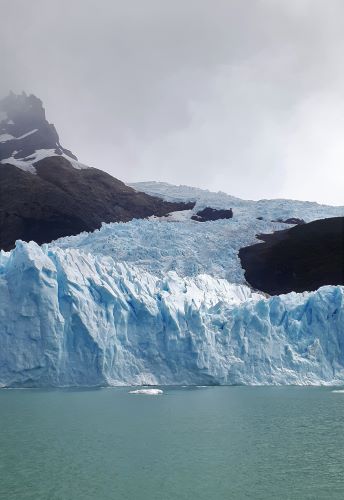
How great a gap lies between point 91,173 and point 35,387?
57.6 meters

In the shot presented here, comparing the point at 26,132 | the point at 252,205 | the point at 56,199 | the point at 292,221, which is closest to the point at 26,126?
the point at 26,132

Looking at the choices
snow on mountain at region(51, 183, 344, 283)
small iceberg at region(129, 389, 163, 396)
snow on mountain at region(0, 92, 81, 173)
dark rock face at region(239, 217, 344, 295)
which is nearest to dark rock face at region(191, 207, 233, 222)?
snow on mountain at region(51, 183, 344, 283)

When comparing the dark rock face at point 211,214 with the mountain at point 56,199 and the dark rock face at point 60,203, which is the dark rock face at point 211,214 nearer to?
the dark rock face at point 60,203

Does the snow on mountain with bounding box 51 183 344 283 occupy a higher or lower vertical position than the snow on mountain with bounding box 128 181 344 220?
lower

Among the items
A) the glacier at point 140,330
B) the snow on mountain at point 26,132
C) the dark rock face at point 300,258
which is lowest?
the glacier at point 140,330

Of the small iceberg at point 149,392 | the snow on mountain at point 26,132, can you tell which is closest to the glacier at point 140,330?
the small iceberg at point 149,392

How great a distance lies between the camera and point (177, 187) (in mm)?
78500

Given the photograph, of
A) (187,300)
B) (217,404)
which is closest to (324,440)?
(217,404)

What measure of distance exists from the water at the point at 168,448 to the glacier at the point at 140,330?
2956mm

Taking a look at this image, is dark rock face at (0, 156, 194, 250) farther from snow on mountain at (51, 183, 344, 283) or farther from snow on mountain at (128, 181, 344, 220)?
snow on mountain at (51, 183, 344, 283)

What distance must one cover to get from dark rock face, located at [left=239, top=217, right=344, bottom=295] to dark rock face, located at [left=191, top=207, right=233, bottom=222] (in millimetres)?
9313

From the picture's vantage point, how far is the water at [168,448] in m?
10.2

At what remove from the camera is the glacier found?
2403 cm

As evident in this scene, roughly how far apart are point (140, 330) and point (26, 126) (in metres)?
75.2
